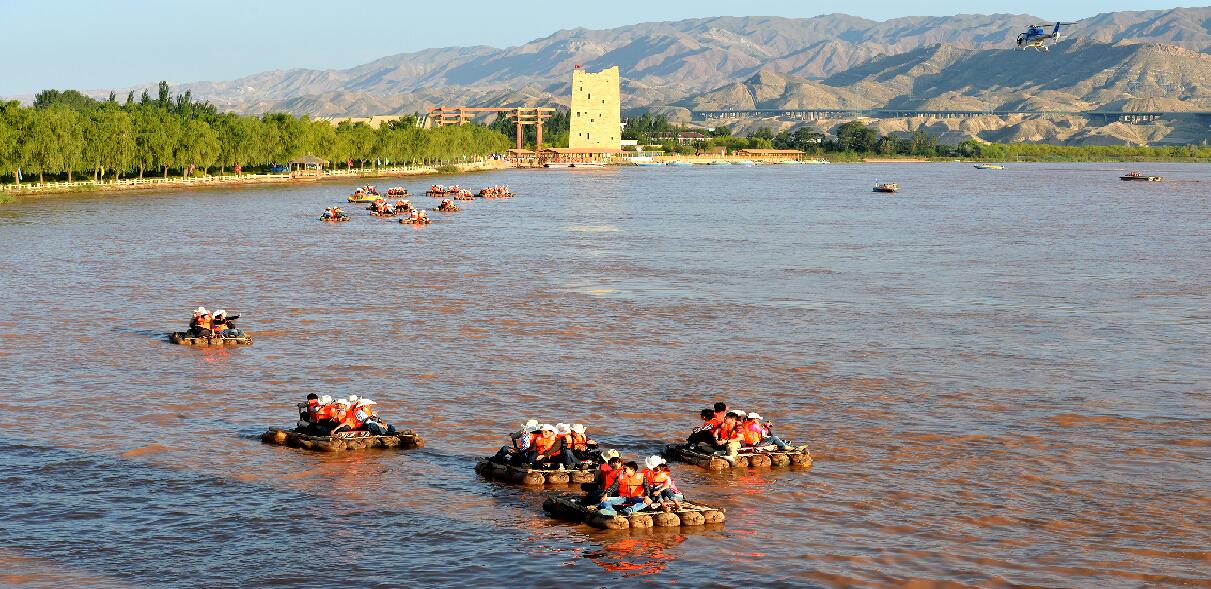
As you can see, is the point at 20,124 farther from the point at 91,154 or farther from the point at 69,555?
the point at 69,555

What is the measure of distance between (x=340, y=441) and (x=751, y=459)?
1001cm

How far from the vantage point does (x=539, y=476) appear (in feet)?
99.5

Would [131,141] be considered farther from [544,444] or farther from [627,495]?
[627,495]

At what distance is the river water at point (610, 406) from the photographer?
85.6 feet

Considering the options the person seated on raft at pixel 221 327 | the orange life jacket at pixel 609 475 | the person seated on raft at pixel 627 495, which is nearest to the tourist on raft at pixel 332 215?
the person seated on raft at pixel 221 327

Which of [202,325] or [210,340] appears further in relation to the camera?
[202,325]

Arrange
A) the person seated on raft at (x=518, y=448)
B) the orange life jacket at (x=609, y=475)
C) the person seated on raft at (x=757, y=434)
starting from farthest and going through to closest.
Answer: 1. the person seated on raft at (x=757, y=434)
2. the person seated on raft at (x=518, y=448)
3. the orange life jacket at (x=609, y=475)

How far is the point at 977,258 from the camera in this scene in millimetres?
84750

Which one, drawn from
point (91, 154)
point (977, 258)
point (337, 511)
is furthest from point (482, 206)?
point (337, 511)

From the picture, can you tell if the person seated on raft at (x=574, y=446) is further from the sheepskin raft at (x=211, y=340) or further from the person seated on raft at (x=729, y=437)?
the sheepskin raft at (x=211, y=340)

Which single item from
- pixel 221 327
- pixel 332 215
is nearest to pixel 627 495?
pixel 221 327

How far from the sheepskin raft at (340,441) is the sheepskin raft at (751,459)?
6.76 metres

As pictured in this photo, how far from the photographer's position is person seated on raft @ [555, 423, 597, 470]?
30.7 m

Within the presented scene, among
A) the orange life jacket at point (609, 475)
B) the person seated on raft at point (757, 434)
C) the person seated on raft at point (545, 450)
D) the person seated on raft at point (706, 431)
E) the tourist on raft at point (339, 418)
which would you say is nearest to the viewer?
the orange life jacket at point (609, 475)
